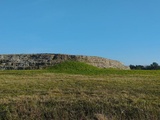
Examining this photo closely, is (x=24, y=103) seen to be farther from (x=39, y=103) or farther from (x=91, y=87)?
(x=91, y=87)

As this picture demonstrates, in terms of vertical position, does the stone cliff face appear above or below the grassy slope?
above

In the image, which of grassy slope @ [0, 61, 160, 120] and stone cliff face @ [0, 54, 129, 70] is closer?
grassy slope @ [0, 61, 160, 120]

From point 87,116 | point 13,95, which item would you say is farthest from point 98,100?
point 13,95

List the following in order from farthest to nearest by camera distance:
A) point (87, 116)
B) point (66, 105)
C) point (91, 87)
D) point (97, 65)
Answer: point (97, 65) → point (91, 87) → point (66, 105) → point (87, 116)

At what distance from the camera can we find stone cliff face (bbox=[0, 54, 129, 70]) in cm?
3644

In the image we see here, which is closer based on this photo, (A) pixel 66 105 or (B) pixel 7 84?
(A) pixel 66 105

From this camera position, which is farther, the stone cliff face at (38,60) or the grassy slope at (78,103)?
the stone cliff face at (38,60)

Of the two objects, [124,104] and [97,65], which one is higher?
[97,65]

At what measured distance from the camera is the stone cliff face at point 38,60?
3644cm

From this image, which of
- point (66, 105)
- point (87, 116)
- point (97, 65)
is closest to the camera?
point (87, 116)

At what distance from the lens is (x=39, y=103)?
1404cm

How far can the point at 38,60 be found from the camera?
37.7 metres

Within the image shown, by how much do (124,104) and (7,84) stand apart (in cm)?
802

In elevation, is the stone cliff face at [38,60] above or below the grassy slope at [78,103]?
above
